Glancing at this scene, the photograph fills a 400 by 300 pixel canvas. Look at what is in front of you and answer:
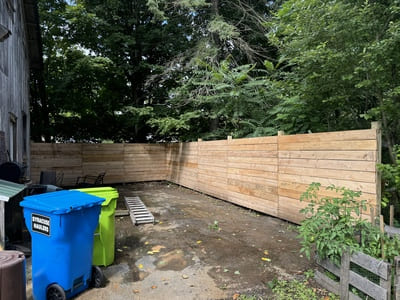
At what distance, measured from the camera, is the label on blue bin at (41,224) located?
2.48m

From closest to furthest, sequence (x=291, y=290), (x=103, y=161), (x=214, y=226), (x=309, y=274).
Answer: (x=291, y=290) < (x=309, y=274) < (x=214, y=226) < (x=103, y=161)

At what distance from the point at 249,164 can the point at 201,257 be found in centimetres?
308

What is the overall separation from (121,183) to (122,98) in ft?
16.0

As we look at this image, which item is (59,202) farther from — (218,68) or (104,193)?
(218,68)

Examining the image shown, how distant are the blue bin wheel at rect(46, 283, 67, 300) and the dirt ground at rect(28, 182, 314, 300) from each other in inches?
9.7

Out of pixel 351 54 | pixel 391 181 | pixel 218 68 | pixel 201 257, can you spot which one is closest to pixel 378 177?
pixel 391 181

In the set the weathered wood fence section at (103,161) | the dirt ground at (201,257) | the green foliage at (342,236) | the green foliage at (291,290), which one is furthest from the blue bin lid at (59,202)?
the weathered wood fence section at (103,161)

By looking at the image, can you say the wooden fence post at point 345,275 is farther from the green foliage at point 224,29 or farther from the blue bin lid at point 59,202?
the green foliage at point 224,29

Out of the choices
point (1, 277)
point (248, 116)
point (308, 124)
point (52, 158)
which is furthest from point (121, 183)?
point (1, 277)

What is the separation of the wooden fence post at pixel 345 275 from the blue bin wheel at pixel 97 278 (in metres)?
2.52

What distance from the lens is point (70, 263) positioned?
2516mm

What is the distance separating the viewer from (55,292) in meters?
2.50

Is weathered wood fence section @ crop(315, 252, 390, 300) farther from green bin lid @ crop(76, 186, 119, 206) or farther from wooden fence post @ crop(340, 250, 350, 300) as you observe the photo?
green bin lid @ crop(76, 186, 119, 206)

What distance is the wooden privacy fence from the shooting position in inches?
151
